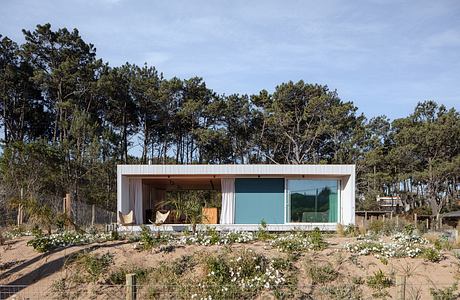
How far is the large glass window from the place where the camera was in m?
16.1

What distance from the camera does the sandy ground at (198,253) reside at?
31.5ft

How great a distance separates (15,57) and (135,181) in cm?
1838

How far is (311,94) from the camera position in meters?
34.6

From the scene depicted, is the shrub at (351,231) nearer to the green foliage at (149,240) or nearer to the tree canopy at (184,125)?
the green foliage at (149,240)

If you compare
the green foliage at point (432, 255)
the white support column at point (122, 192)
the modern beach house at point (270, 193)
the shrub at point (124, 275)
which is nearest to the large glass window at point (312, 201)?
the modern beach house at point (270, 193)

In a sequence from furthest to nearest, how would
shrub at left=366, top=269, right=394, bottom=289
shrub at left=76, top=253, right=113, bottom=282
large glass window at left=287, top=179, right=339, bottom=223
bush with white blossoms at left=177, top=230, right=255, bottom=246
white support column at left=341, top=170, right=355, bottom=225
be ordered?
large glass window at left=287, top=179, right=339, bottom=223 → white support column at left=341, top=170, right=355, bottom=225 → bush with white blossoms at left=177, top=230, right=255, bottom=246 → shrub at left=76, top=253, right=113, bottom=282 → shrub at left=366, top=269, right=394, bottom=289

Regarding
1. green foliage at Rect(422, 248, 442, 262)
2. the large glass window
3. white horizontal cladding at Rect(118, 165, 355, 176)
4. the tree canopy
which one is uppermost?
the tree canopy

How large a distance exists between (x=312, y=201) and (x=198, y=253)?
6506mm

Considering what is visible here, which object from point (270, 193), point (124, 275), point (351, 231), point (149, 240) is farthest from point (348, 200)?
point (124, 275)

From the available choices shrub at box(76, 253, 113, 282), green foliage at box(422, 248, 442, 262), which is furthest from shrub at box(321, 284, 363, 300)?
shrub at box(76, 253, 113, 282)

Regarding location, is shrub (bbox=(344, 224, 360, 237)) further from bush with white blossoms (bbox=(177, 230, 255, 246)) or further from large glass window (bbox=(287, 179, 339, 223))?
bush with white blossoms (bbox=(177, 230, 255, 246))

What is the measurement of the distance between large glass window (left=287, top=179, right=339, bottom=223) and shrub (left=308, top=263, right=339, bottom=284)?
6086mm

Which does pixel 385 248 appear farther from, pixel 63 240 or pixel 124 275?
pixel 63 240

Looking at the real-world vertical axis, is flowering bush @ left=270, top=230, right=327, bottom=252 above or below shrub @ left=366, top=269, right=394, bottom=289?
above
